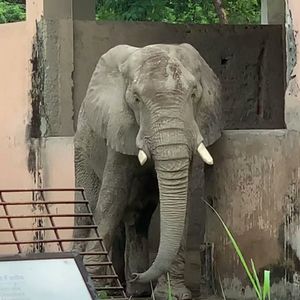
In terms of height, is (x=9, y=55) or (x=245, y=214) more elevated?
(x=9, y=55)

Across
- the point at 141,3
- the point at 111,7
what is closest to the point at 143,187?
the point at 141,3

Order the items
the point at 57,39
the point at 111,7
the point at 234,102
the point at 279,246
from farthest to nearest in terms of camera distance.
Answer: the point at 111,7 → the point at 234,102 → the point at 57,39 → the point at 279,246

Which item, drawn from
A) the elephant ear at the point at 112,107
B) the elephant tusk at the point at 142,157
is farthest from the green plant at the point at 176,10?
the elephant tusk at the point at 142,157

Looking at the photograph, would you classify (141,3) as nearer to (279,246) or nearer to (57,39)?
(57,39)

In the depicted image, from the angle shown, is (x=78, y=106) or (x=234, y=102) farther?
(x=234, y=102)

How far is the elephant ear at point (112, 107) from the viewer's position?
22.4 ft

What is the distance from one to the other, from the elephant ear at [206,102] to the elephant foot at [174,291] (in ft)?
2.94

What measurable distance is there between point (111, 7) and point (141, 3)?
1.10m

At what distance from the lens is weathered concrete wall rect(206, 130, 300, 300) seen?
652 cm

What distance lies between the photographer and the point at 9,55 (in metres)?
8.57

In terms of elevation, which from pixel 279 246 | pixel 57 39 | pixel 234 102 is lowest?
pixel 279 246

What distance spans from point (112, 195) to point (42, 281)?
3.54m

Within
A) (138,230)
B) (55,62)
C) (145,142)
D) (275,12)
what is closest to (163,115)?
(145,142)

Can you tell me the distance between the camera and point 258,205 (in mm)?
6828
